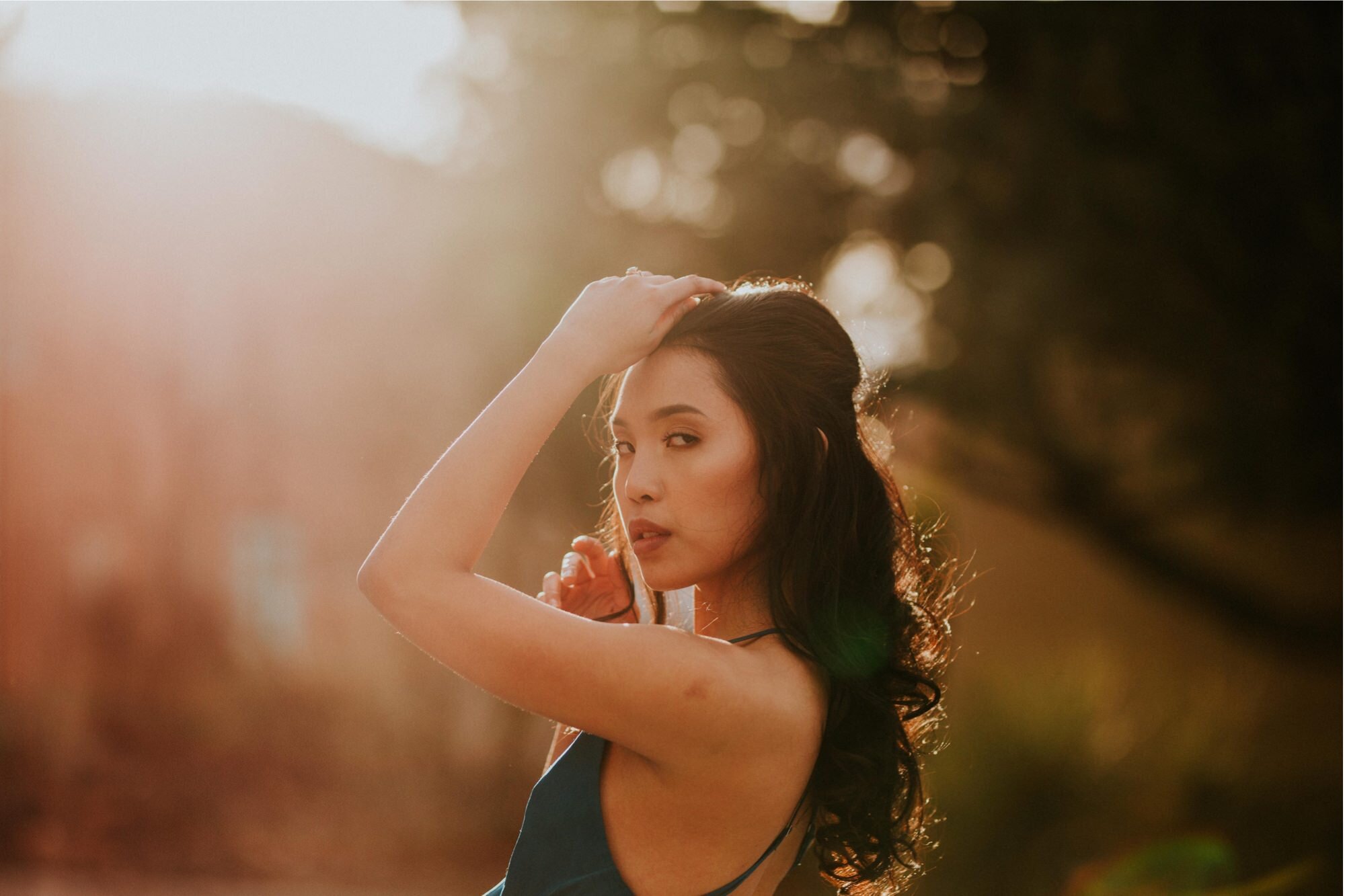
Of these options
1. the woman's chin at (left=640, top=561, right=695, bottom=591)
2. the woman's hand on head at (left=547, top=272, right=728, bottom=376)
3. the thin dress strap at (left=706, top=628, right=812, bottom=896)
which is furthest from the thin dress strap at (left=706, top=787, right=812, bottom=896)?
the woman's hand on head at (left=547, top=272, right=728, bottom=376)

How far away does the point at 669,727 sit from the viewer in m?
1.51

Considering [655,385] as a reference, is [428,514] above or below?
below

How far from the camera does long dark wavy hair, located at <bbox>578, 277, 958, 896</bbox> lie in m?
1.80

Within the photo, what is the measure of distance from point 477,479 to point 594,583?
0.76 m

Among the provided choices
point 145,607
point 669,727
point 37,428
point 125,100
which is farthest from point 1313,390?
point 37,428

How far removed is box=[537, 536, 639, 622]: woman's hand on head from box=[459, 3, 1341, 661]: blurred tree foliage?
400 cm

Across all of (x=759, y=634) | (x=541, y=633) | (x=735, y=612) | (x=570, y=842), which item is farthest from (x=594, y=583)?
(x=541, y=633)

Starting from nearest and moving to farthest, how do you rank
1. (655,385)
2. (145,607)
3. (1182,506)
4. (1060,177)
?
(655,385) < (1060,177) < (1182,506) < (145,607)

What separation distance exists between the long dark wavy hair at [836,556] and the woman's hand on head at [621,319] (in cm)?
6

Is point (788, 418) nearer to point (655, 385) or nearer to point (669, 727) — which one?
point (655, 385)

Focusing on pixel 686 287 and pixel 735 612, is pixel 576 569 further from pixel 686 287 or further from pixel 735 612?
pixel 686 287

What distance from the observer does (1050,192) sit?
5871 millimetres

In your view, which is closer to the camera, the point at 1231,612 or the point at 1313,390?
the point at 1313,390

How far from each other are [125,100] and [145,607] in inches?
156
